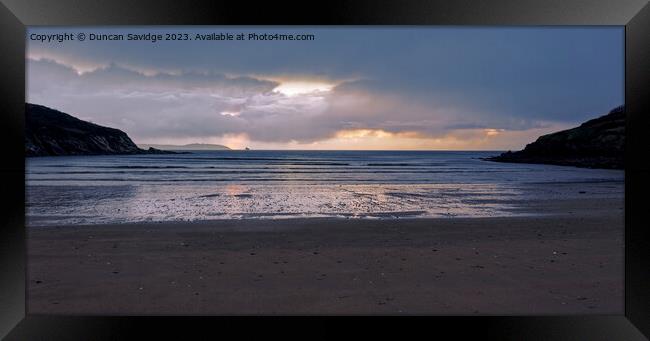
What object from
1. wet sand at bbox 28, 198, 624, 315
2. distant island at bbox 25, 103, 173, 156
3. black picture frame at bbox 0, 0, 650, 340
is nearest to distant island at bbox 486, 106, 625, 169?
wet sand at bbox 28, 198, 624, 315

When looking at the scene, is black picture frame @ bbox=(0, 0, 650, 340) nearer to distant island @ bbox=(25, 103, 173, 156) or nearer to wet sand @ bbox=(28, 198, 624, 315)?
wet sand @ bbox=(28, 198, 624, 315)

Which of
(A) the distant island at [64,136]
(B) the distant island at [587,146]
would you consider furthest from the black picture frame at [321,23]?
(A) the distant island at [64,136]

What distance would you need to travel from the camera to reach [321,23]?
13.7 feet

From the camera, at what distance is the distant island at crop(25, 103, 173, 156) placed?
51594 mm

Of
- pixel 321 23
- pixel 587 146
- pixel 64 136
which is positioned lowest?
pixel 321 23

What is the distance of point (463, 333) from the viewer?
4.20m

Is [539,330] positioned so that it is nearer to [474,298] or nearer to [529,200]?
[474,298]

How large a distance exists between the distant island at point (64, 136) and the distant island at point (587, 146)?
48.3m

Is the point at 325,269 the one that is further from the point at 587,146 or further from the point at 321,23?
the point at 587,146

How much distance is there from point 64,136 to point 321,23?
58.8 m

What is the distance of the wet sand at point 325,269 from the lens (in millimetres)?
4863

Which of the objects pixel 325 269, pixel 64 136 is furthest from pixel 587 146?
pixel 64 136
